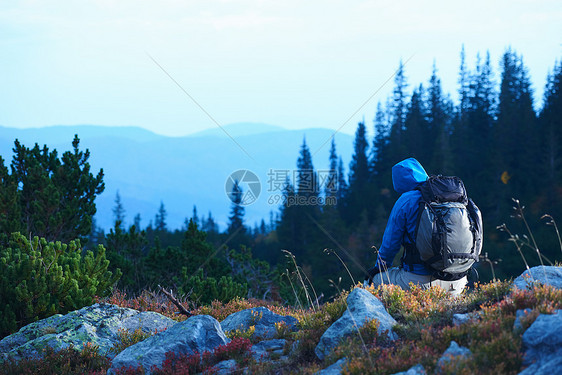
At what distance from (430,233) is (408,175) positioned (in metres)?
0.93

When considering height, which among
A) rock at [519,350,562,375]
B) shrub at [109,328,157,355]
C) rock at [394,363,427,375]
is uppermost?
rock at [519,350,562,375]

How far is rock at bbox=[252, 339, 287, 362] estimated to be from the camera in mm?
5361

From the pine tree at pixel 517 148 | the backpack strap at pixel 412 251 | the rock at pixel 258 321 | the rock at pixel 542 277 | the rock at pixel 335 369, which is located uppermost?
the pine tree at pixel 517 148

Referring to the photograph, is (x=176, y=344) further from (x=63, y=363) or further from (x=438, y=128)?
(x=438, y=128)

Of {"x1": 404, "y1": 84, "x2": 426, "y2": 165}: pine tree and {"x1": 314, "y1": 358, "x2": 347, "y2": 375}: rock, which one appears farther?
{"x1": 404, "y1": 84, "x2": 426, "y2": 165}: pine tree

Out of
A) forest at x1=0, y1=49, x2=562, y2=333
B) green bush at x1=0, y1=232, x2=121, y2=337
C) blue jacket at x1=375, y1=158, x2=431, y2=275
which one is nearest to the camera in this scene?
blue jacket at x1=375, y1=158, x2=431, y2=275

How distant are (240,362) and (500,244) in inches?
2720

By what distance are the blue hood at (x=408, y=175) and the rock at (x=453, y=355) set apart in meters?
2.36

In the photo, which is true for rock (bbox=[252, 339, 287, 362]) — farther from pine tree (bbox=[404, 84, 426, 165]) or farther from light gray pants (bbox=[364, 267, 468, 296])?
pine tree (bbox=[404, 84, 426, 165])

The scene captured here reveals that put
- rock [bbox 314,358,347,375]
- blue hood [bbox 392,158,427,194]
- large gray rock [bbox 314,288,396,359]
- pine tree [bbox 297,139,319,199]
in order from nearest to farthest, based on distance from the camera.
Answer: rock [bbox 314,358,347,375], large gray rock [bbox 314,288,396,359], blue hood [bbox 392,158,427,194], pine tree [bbox 297,139,319,199]

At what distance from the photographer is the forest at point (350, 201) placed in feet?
48.6

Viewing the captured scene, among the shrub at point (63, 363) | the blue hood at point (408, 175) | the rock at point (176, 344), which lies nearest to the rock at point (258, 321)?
the rock at point (176, 344)

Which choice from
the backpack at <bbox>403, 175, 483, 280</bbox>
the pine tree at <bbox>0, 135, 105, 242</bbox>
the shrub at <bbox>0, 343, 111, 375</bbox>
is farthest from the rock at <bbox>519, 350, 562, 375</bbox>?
the pine tree at <bbox>0, 135, 105, 242</bbox>

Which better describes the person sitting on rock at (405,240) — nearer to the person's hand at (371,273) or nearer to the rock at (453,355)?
the person's hand at (371,273)
